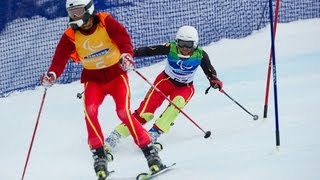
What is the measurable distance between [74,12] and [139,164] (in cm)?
155

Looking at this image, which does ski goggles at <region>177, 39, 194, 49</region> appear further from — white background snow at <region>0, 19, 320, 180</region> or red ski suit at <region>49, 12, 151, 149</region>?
red ski suit at <region>49, 12, 151, 149</region>

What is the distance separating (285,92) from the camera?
7.96m

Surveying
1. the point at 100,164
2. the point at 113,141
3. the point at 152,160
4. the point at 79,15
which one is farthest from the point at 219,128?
the point at 79,15

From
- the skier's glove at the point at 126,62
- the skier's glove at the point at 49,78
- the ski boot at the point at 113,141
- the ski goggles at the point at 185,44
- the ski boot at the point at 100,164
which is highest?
the ski goggles at the point at 185,44

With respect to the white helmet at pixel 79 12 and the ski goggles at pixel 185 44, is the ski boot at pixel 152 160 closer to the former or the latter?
the white helmet at pixel 79 12

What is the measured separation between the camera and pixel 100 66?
5.39 m

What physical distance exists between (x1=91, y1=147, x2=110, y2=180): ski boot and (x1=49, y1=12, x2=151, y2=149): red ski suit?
47 mm

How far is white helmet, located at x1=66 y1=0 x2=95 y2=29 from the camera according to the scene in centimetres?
515

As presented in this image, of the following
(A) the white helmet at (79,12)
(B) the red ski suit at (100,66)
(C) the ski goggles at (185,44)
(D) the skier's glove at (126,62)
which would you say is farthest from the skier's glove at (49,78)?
(C) the ski goggles at (185,44)

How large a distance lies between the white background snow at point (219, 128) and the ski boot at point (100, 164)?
24cm

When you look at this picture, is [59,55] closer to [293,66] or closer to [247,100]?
[247,100]

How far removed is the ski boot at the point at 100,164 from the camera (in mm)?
5116

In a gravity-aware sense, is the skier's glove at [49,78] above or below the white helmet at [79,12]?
below

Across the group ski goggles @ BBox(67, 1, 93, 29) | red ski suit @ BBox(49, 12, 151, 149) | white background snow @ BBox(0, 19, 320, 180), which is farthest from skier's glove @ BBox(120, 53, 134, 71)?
white background snow @ BBox(0, 19, 320, 180)
